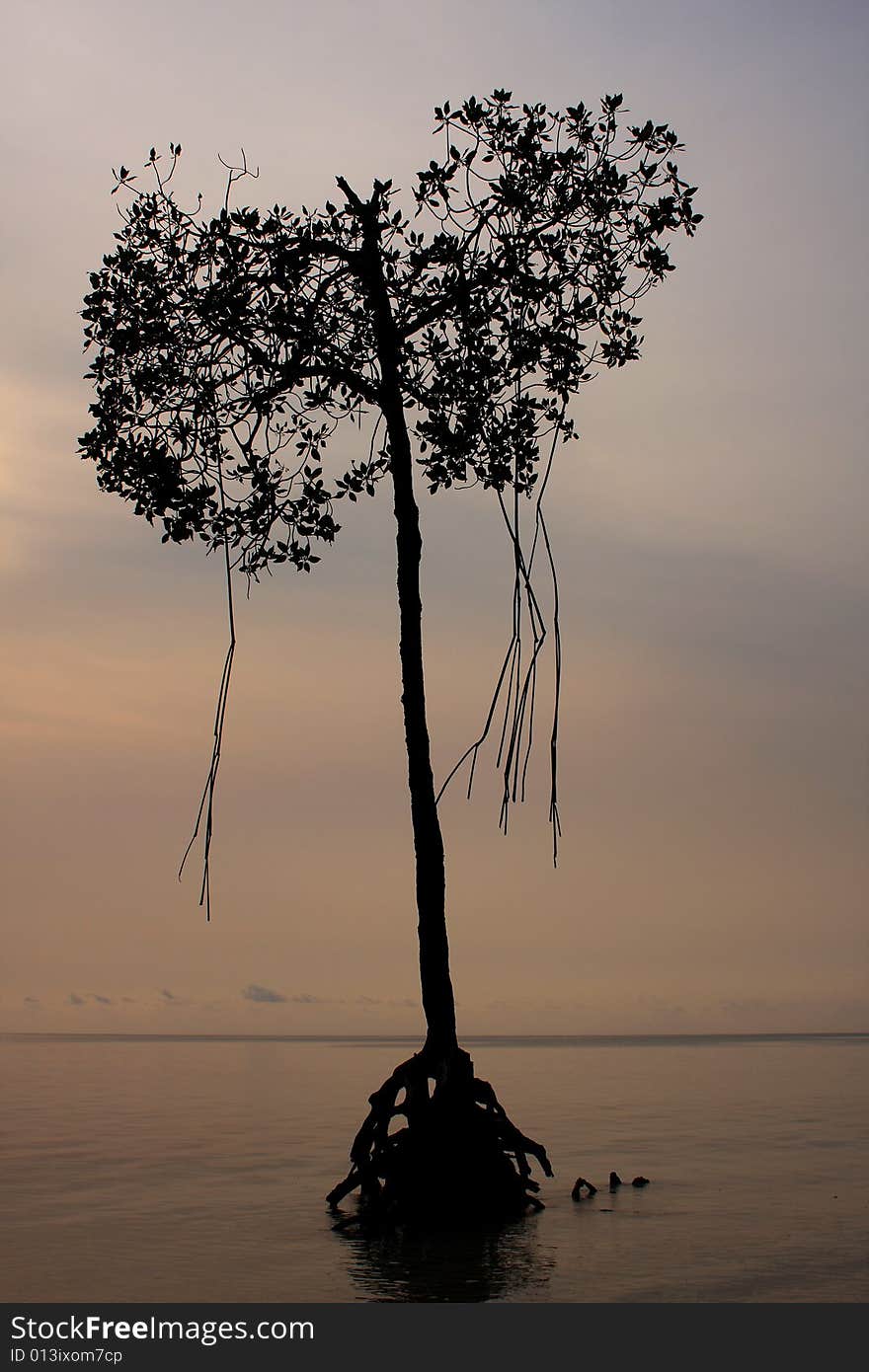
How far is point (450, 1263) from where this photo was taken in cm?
1388

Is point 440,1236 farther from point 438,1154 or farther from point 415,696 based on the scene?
point 415,696

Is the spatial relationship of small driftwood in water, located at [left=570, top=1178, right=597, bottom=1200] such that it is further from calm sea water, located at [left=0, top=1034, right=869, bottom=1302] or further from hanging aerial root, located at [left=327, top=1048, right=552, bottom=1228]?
hanging aerial root, located at [left=327, top=1048, right=552, bottom=1228]

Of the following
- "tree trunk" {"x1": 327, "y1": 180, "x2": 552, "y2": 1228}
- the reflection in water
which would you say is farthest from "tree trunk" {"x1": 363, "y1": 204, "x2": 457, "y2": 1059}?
the reflection in water

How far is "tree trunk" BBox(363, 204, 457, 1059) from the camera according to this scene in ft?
56.0

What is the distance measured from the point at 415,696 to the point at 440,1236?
6524 millimetres

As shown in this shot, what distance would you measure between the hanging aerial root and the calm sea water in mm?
596

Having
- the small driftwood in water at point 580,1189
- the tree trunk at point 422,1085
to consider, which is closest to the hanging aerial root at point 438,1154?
the tree trunk at point 422,1085

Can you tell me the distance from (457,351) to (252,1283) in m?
11.7

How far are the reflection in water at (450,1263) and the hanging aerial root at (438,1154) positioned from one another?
1.25 feet

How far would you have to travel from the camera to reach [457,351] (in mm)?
18297

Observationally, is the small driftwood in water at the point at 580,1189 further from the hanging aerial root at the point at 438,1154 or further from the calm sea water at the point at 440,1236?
the hanging aerial root at the point at 438,1154

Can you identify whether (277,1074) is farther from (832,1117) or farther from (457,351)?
(457,351)

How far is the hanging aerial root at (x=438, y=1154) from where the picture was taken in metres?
16.2
